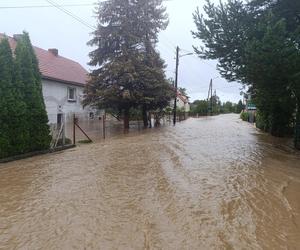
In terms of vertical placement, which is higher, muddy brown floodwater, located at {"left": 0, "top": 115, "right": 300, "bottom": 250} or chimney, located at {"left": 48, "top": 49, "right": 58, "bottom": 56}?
chimney, located at {"left": 48, "top": 49, "right": 58, "bottom": 56}

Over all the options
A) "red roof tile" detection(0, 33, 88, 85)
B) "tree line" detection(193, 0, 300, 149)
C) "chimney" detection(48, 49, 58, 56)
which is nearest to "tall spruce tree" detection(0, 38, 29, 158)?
"tree line" detection(193, 0, 300, 149)

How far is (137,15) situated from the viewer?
26219 millimetres

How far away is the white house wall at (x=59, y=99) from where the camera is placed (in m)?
24.0

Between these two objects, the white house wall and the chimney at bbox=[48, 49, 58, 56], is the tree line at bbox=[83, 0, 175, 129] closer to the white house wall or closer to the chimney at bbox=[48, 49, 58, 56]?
the white house wall

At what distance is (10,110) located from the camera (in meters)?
12.5

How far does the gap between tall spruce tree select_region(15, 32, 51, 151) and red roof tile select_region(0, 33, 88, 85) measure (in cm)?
947

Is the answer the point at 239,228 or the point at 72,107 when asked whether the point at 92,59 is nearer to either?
the point at 72,107

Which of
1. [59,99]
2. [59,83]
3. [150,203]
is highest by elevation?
[59,83]

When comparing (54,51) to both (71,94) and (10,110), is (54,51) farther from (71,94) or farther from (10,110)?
(10,110)

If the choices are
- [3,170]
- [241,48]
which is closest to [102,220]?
[3,170]

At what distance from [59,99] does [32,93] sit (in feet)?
40.9

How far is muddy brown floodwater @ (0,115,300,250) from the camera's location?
540cm

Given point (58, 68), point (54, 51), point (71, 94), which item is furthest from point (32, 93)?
point (54, 51)

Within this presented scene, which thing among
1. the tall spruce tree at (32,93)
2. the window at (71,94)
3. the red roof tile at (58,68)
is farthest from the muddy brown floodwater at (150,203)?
the window at (71,94)
